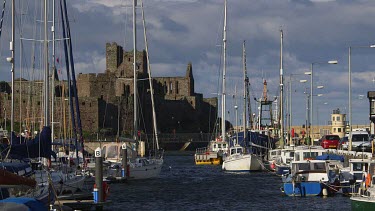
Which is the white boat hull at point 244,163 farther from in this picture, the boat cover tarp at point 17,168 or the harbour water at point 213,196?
the boat cover tarp at point 17,168

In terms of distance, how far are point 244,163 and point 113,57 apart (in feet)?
354

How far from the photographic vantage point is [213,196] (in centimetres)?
5691

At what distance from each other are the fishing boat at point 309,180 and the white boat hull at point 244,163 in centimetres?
2576

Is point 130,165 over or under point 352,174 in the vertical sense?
under

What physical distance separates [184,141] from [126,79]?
15.6 m

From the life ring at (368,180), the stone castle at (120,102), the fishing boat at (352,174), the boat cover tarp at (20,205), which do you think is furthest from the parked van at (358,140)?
the stone castle at (120,102)

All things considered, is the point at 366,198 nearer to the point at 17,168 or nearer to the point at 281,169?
the point at 17,168

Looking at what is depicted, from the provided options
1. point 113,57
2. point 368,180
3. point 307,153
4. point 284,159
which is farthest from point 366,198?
point 113,57

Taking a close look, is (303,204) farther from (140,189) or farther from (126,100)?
(126,100)

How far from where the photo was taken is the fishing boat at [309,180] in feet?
171

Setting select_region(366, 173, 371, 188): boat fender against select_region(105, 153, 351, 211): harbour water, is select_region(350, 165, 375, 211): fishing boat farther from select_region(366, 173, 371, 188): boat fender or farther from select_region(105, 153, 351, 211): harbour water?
select_region(105, 153, 351, 211): harbour water

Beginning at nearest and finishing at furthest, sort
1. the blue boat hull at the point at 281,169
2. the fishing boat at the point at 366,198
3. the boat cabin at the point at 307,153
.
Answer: the fishing boat at the point at 366,198, the boat cabin at the point at 307,153, the blue boat hull at the point at 281,169

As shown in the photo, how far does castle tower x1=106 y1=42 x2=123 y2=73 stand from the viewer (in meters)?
185

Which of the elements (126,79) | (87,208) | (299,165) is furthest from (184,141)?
(87,208)
